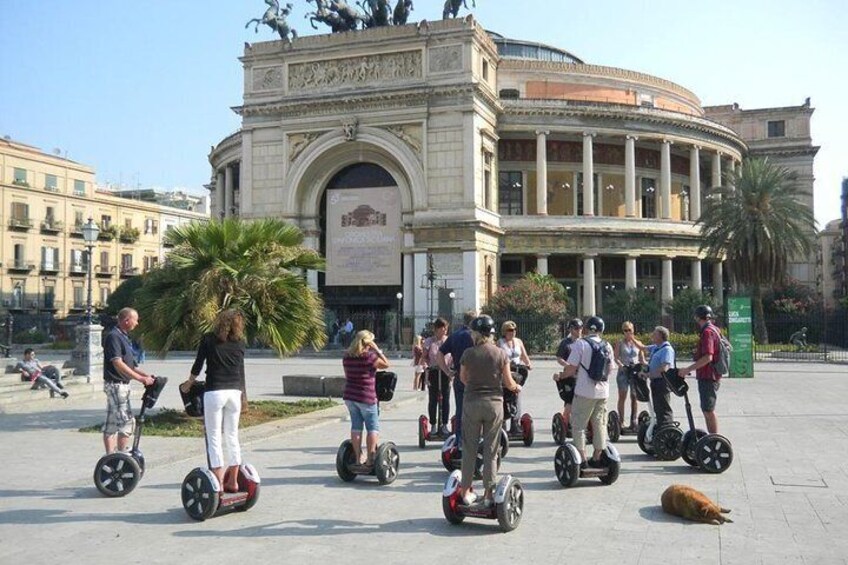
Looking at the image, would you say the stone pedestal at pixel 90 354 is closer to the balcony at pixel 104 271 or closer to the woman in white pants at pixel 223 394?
the woman in white pants at pixel 223 394

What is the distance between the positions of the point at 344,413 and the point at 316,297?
2274mm

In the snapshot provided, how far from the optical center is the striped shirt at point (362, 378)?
30.4ft

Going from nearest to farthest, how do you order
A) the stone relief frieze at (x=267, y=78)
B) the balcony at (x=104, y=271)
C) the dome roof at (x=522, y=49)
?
1. the stone relief frieze at (x=267, y=78)
2. the dome roof at (x=522, y=49)
3. the balcony at (x=104, y=271)

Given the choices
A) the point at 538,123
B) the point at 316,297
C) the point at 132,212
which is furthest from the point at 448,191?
the point at 132,212

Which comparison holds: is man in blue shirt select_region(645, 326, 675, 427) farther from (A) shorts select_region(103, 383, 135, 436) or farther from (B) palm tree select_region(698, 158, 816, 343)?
(B) palm tree select_region(698, 158, 816, 343)

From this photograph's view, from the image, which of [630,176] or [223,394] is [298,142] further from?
[223,394]

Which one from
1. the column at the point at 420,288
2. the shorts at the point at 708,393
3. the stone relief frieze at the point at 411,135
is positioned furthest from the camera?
the stone relief frieze at the point at 411,135

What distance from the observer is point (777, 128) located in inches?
2450

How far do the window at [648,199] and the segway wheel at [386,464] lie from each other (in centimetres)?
4315

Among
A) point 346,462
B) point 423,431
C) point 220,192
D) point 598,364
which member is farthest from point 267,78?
point 598,364

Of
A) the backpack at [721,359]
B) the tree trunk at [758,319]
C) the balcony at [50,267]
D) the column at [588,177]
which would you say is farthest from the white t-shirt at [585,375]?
the balcony at [50,267]

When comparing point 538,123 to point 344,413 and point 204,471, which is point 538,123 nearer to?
point 344,413

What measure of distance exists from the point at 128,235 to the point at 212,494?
66.1 m

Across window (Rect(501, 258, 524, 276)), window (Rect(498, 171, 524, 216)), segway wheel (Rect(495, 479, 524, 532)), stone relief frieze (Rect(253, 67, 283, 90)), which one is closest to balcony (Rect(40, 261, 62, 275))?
stone relief frieze (Rect(253, 67, 283, 90))
